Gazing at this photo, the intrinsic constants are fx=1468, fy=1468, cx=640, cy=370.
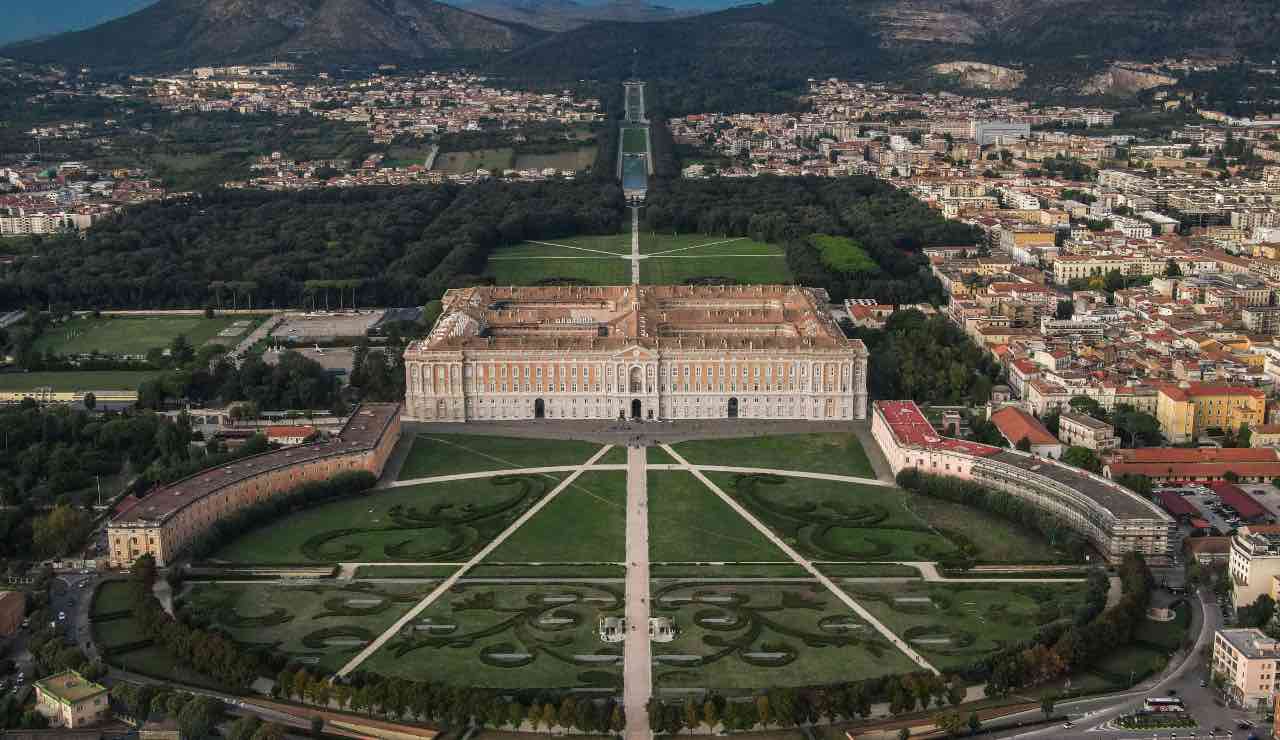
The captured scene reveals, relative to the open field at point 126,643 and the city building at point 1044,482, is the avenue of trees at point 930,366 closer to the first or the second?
the city building at point 1044,482

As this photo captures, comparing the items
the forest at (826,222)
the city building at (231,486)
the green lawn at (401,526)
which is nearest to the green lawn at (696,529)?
the green lawn at (401,526)

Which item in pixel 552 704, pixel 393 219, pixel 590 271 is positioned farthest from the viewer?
pixel 393 219

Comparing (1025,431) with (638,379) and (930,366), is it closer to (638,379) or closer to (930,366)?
(930,366)

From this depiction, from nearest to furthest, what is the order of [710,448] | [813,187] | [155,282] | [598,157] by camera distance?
[710,448] → [155,282] → [813,187] → [598,157]

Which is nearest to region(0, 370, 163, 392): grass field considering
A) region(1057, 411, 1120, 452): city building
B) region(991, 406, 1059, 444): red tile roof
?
region(991, 406, 1059, 444): red tile roof

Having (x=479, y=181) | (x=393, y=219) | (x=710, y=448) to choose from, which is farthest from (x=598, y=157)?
(x=710, y=448)

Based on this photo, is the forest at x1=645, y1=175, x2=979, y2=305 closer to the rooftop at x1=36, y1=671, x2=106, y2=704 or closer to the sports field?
the sports field

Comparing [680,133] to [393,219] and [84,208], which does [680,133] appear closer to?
[393,219]

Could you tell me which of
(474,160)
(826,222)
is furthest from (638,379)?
(474,160)

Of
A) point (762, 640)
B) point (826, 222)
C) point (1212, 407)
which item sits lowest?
point (762, 640)
